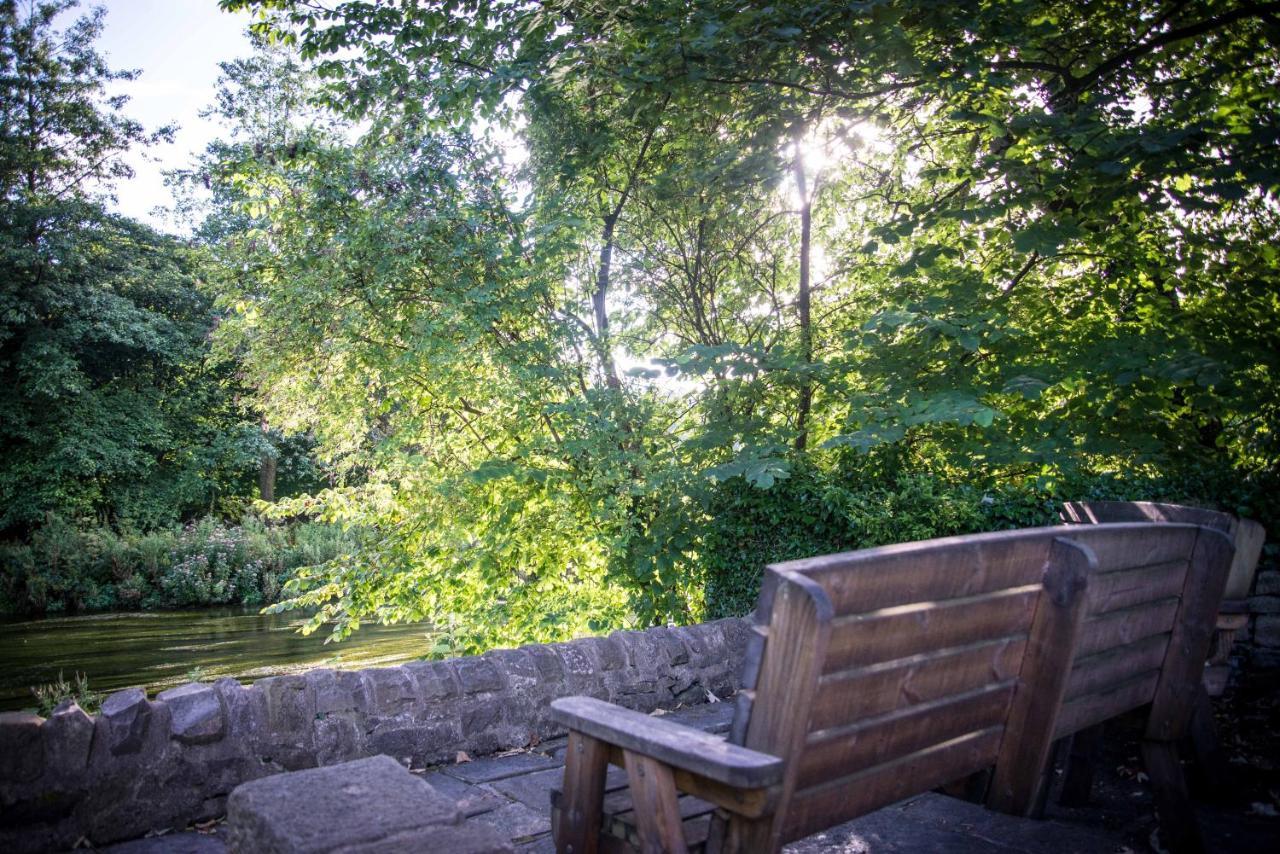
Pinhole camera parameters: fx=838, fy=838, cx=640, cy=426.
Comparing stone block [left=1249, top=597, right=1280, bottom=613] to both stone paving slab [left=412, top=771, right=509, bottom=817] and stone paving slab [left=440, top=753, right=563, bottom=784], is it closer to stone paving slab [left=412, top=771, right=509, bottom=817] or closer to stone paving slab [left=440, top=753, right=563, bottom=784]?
stone paving slab [left=440, top=753, right=563, bottom=784]

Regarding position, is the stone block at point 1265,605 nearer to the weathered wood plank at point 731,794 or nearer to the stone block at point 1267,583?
the stone block at point 1267,583

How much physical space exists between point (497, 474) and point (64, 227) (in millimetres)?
21193

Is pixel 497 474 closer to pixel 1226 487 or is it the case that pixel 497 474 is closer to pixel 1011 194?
pixel 1011 194

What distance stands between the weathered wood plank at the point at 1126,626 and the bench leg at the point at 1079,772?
66cm

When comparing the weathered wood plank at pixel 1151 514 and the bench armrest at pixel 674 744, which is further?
A: the weathered wood plank at pixel 1151 514

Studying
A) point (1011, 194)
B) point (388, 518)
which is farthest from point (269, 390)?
point (1011, 194)

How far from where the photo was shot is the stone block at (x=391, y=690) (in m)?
3.67

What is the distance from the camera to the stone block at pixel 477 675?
13.0ft

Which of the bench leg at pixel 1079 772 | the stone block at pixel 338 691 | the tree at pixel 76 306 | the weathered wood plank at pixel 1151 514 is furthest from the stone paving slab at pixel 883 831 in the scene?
the tree at pixel 76 306

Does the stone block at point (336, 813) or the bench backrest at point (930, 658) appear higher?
the bench backrest at point (930, 658)

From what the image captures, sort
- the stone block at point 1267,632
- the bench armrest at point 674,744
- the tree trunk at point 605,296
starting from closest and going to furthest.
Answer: the bench armrest at point 674,744, the stone block at point 1267,632, the tree trunk at point 605,296

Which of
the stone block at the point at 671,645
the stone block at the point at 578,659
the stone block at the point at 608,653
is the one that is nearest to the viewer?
the stone block at the point at 578,659

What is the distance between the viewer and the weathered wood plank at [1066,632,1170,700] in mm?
2268

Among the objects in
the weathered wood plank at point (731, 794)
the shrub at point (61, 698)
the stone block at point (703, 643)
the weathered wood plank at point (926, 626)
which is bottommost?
the shrub at point (61, 698)
